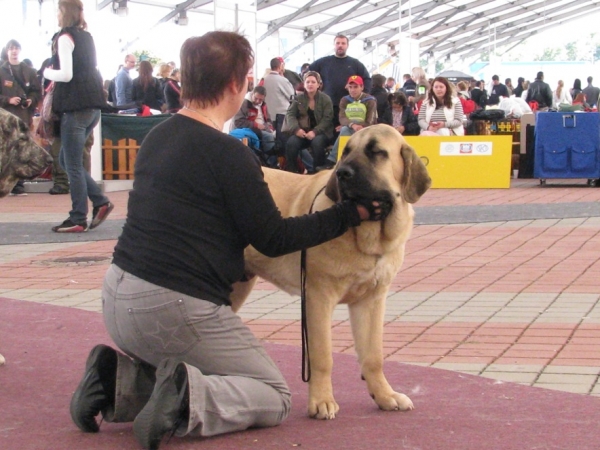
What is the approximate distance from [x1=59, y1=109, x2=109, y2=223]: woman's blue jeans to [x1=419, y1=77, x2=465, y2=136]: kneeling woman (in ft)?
22.6

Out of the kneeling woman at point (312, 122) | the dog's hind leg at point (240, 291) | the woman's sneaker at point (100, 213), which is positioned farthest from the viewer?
the kneeling woman at point (312, 122)

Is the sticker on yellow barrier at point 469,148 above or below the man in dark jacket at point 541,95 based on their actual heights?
below

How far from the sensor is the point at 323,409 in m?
3.63

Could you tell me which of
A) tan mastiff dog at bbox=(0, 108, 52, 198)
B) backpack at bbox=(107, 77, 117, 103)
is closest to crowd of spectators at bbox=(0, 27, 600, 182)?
backpack at bbox=(107, 77, 117, 103)

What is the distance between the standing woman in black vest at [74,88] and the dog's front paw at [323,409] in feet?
19.6

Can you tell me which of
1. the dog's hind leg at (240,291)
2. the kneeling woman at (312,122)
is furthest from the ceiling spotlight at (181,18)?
the dog's hind leg at (240,291)

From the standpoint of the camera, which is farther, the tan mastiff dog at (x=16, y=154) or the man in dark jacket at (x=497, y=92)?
the man in dark jacket at (x=497, y=92)

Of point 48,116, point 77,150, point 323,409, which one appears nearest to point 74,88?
point 48,116

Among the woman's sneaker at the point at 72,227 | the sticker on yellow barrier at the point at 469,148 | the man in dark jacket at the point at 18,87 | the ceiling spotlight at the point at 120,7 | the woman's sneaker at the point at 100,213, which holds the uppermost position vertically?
the ceiling spotlight at the point at 120,7

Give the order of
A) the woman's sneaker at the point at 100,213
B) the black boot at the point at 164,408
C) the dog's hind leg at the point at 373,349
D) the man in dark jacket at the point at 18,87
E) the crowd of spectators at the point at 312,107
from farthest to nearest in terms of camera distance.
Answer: the crowd of spectators at the point at 312,107
the man in dark jacket at the point at 18,87
the woman's sneaker at the point at 100,213
the dog's hind leg at the point at 373,349
the black boot at the point at 164,408

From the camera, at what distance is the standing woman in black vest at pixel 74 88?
8969 mm

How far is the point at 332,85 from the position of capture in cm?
1509

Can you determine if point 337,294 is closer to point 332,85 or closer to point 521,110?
point 332,85

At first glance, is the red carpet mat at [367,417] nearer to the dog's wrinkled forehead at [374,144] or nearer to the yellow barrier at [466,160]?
the dog's wrinkled forehead at [374,144]
